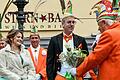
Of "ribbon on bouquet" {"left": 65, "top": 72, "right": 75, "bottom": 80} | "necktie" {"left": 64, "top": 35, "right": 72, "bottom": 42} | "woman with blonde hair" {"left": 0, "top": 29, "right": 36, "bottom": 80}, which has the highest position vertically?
"necktie" {"left": 64, "top": 35, "right": 72, "bottom": 42}

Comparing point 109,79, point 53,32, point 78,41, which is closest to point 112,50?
point 109,79

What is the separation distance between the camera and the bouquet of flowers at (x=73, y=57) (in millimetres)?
9484

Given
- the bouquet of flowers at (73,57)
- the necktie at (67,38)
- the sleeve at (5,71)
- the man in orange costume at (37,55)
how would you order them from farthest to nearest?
the man in orange costume at (37,55) → the necktie at (67,38) → the sleeve at (5,71) → the bouquet of flowers at (73,57)

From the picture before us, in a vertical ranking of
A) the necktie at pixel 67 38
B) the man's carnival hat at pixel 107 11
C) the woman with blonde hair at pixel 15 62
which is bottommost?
the woman with blonde hair at pixel 15 62

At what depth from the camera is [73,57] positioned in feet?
31.1

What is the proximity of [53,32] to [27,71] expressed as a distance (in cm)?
1084

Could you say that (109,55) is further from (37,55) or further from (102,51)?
(37,55)

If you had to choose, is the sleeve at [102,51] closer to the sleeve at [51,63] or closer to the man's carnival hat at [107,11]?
the man's carnival hat at [107,11]

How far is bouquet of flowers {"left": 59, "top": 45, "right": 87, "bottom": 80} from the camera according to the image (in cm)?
948

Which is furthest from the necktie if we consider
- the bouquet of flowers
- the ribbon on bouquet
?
the ribbon on bouquet

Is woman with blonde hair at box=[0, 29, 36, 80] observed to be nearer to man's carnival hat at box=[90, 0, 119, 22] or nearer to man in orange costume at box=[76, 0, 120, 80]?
man's carnival hat at box=[90, 0, 119, 22]

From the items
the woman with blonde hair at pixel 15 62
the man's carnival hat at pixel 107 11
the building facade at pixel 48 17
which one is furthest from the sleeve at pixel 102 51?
the building facade at pixel 48 17

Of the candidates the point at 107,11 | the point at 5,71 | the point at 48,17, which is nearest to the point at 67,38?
the point at 5,71

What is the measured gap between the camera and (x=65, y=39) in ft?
33.8
